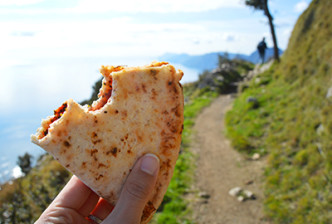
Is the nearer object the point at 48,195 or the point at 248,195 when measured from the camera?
the point at 48,195

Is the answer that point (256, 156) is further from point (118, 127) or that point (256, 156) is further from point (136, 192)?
point (118, 127)

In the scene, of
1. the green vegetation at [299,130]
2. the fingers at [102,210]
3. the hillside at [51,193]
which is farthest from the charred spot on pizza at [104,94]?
the green vegetation at [299,130]

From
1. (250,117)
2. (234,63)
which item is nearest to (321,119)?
(250,117)

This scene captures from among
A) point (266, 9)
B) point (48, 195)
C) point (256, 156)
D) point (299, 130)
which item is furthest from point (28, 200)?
point (266, 9)

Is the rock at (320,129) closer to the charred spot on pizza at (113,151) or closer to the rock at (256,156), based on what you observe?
the rock at (256,156)


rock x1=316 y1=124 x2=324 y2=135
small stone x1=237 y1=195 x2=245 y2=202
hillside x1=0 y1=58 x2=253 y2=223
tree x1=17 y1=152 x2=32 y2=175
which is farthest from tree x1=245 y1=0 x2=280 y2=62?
tree x1=17 y1=152 x2=32 y2=175
